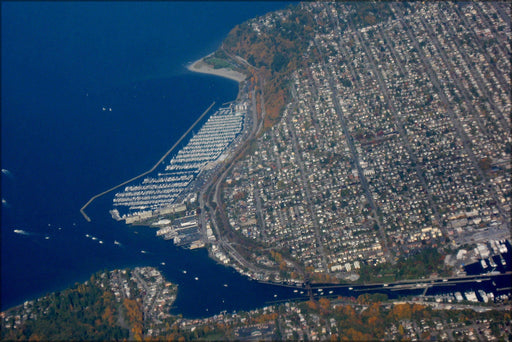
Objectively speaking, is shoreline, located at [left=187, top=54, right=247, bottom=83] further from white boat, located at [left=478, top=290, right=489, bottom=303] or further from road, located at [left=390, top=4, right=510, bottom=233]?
white boat, located at [left=478, top=290, right=489, bottom=303]

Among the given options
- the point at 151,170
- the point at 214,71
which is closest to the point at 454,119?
the point at 214,71

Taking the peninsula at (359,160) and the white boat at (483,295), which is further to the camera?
the peninsula at (359,160)

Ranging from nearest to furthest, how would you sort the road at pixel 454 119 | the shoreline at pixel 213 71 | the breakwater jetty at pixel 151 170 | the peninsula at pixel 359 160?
the peninsula at pixel 359 160, the road at pixel 454 119, the breakwater jetty at pixel 151 170, the shoreline at pixel 213 71

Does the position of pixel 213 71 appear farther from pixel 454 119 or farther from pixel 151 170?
pixel 454 119

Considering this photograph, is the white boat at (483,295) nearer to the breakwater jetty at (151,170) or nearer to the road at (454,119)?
the road at (454,119)

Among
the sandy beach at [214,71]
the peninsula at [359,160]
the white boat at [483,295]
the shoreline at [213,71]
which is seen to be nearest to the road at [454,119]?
the peninsula at [359,160]

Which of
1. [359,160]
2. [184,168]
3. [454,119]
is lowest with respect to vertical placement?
[454,119]

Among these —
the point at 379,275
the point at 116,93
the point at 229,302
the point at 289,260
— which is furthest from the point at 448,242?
the point at 116,93

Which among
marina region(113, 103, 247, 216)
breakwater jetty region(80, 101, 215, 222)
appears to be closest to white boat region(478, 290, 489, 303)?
marina region(113, 103, 247, 216)
